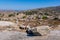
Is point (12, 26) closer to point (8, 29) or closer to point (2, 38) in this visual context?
point (8, 29)

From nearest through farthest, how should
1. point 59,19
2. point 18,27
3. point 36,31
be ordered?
point 36,31
point 18,27
point 59,19

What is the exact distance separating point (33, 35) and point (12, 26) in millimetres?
7454

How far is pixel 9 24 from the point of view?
32125 mm

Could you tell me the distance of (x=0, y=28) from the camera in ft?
101

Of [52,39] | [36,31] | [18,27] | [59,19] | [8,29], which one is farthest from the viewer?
[59,19]

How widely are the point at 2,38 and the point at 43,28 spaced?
5.99 metres

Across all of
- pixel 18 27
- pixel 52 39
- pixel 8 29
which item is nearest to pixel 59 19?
pixel 18 27

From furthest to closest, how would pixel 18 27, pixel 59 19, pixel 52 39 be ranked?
pixel 59 19 → pixel 18 27 → pixel 52 39

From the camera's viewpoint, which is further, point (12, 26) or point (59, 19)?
point (59, 19)

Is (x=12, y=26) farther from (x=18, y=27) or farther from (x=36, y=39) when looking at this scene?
(x=36, y=39)

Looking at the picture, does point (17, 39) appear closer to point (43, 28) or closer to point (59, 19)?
point (43, 28)

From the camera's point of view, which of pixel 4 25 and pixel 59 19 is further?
pixel 59 19

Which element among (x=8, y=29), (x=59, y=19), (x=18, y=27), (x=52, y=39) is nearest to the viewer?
(x=52, y=39)

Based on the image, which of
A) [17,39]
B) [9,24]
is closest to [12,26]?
[9,24]
